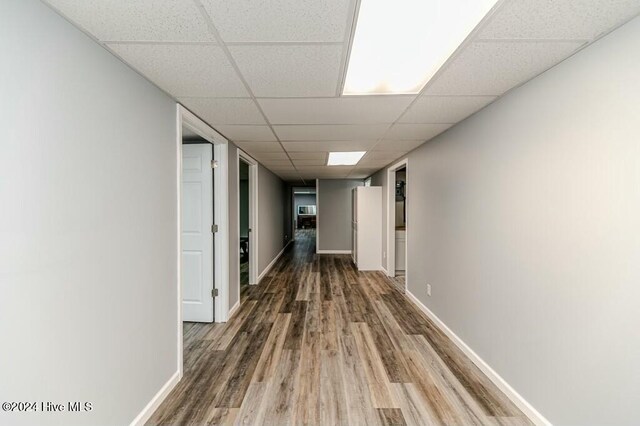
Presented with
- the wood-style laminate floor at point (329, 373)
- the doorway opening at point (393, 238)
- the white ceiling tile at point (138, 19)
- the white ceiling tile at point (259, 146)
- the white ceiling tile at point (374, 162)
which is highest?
the white ceiling tile at point (374, 162)

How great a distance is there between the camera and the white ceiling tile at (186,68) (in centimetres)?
140

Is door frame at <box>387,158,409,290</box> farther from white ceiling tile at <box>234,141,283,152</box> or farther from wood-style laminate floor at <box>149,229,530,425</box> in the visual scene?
white ceiling tile at <box>234,141,283,152</box>

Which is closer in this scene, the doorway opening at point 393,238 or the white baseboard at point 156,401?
the white baseboard at point 156,401

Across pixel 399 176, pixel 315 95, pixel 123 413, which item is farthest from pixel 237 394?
pixel 399 176

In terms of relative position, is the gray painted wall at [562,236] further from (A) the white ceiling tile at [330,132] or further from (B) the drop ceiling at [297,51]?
(A) the white ceiling tile at [330,132]

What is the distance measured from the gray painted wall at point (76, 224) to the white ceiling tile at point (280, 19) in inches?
27.4

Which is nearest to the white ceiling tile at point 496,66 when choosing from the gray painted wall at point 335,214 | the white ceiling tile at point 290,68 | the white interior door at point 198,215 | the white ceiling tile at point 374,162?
the white ceiling tile at point 290,68

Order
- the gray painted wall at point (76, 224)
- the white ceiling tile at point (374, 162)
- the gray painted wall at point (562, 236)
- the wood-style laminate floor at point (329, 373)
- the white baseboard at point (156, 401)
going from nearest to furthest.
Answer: the gray painted wall at point (76, 224)
the gray painted wall at point (562, 236)
the white baseboard at point (156, 401)
the wood-style laminate floor at point (329, 373)
the white ceiling tile at point (374, 162)

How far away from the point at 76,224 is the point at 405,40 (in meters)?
1.97

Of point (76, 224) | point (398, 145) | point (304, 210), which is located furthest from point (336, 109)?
point (304, 210)

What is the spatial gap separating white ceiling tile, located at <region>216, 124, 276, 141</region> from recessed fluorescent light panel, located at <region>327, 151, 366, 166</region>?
1.27 metres

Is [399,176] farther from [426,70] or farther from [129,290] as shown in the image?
[129,290]

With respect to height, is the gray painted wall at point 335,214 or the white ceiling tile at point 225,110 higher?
the white ceiling tile at point 225,110

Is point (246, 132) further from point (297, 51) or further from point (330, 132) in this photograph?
point (297, 51)
